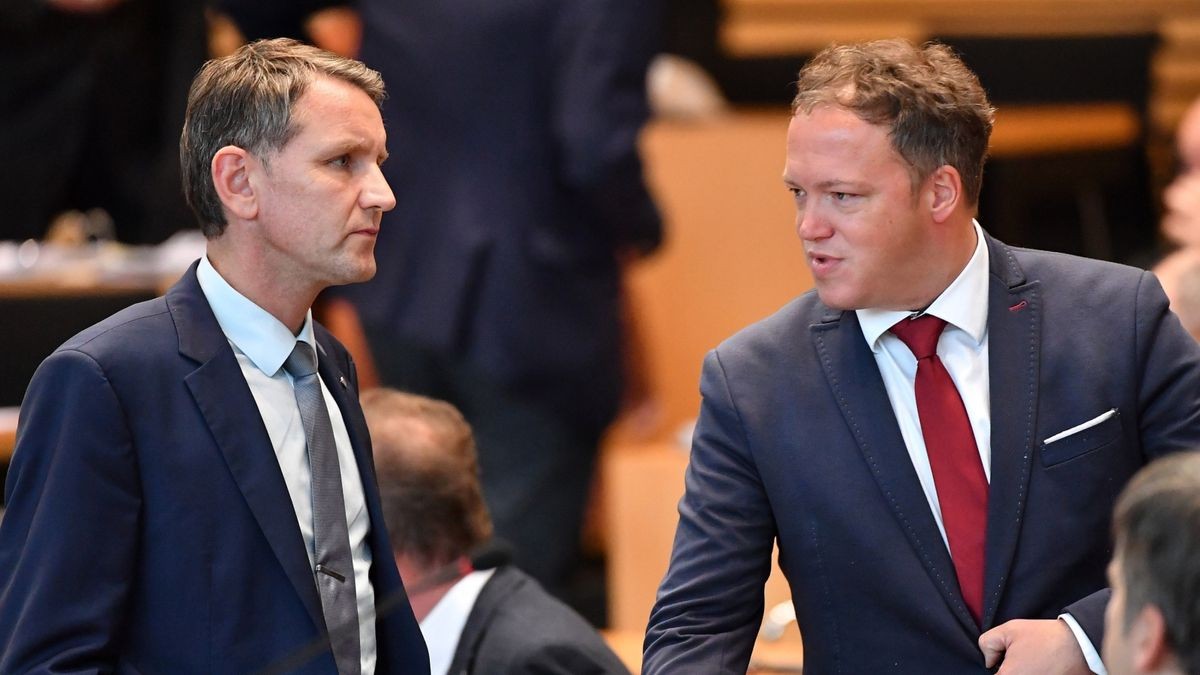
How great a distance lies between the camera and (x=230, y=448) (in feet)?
6.22

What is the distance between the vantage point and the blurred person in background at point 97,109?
17.8 feet

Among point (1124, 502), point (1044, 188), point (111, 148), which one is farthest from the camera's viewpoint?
point (111, 148)

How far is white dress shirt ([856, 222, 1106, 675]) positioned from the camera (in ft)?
7.18

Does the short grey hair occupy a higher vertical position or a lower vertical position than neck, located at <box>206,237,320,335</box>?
higher

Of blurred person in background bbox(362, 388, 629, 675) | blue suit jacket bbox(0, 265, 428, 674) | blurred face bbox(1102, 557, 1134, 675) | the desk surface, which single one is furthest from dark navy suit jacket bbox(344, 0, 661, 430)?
blurred face bbox(1102, 557, 1134, 675)

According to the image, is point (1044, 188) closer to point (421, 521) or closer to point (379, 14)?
point (379, 14)

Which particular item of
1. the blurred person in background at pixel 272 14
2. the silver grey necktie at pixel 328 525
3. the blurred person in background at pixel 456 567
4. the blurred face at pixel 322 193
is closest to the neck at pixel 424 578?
the blurred person in background at pixel 456 567

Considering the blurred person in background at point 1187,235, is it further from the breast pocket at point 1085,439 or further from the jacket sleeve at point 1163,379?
the breast pocket at point 1085,439

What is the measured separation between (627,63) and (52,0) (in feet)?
8.06

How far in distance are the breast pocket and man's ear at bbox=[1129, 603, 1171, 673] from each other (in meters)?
0.57

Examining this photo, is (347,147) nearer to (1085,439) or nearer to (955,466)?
(955,466)

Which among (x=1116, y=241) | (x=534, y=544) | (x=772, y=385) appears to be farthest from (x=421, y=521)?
(x=1116, y=241)

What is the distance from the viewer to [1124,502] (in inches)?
A: 64.5

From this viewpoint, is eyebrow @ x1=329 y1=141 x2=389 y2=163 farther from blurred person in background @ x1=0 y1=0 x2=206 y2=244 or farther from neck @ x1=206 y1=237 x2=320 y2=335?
blurred person in background @ x1=0 y1=0 x2=206 y2=244
